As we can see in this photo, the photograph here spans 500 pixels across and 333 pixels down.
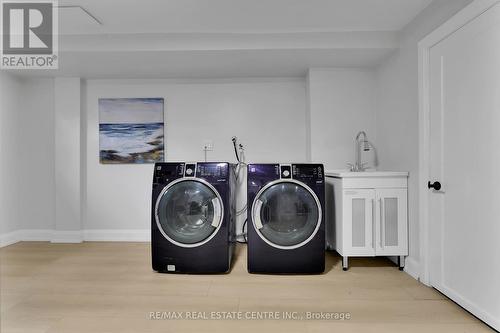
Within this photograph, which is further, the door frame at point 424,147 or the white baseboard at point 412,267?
the white baseboard at point 412,267

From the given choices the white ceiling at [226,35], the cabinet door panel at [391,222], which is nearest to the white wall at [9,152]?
the white ceiling at [226,35]

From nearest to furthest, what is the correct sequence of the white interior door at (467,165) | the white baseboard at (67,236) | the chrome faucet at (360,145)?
1. the white interior door at (467,165)
2. the chrome faucet at (360,145)
3. the white baseboard at (67,236)

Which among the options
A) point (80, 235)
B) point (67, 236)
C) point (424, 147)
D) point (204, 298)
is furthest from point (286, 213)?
point (67, 236)

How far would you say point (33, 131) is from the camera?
3.58 metres

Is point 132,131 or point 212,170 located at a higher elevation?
point 132,131

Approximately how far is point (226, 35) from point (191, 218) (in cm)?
175

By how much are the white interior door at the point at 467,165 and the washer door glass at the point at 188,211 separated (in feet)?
5.56

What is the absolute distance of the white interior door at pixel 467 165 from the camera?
1613 millimetres

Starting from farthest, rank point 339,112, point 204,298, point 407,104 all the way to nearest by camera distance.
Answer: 1. point 339,112
2. point 407,104
3. point 204,298

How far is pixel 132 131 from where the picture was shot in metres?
3.50

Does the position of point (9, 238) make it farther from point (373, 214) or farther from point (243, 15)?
point (373, 214)

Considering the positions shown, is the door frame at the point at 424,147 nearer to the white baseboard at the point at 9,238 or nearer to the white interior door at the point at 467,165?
the white interior door at the point at 467,165

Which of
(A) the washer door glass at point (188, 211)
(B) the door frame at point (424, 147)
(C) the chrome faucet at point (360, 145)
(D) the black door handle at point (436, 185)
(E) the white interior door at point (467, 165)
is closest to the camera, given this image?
(E) the white interior door at point (467, 165)

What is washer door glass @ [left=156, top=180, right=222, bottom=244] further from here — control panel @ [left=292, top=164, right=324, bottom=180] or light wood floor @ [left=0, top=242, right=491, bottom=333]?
control panel @ [left=292, top=164, right=324, bottom=180]
